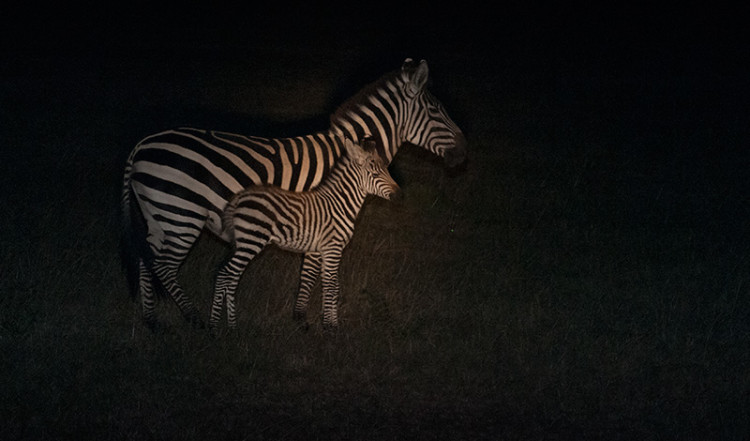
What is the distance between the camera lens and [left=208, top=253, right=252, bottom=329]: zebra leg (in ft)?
25.1

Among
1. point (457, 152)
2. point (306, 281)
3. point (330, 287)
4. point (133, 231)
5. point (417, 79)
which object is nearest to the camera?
point (133, 231)

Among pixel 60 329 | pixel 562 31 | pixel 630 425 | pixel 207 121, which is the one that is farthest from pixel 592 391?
pixel 562 31

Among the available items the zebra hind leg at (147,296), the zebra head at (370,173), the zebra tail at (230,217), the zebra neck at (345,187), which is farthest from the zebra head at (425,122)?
the zebra hind leg at (147,296)

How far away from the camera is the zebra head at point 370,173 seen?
26.8 feet

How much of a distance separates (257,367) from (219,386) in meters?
0.42

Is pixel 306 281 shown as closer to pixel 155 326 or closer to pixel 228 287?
pixel 228 287

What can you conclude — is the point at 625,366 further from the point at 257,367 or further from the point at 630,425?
the point at 257,367

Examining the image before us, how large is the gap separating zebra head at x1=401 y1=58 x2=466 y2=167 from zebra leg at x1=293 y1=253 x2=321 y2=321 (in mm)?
1514

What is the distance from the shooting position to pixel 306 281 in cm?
846

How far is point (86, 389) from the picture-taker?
7156 mm

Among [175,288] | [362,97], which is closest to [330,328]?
[175,288]

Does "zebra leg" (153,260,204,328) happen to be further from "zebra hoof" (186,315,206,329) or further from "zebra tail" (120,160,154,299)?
"zebra tail" (120,160,154,299)

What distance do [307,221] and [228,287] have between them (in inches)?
32.8

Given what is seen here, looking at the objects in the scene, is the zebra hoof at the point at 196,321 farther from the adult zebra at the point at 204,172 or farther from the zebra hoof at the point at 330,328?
the zebra hoof at the point at 330,328
